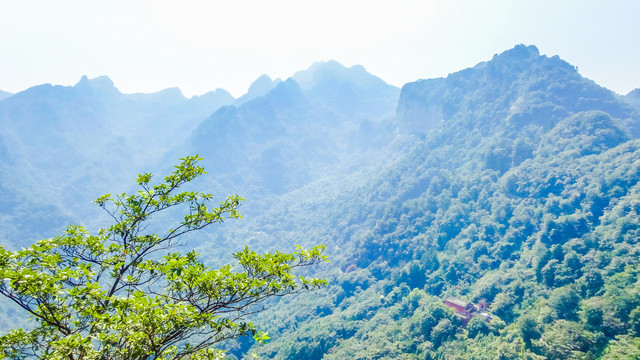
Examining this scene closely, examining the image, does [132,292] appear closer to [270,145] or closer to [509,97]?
[509,97]

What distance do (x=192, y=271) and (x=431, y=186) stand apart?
83.3m

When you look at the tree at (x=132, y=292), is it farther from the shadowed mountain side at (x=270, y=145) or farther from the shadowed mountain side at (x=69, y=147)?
the shadowed mountain side at (x=69, y=147)

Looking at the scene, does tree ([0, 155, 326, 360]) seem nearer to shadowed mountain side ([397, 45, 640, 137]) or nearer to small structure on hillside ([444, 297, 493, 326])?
small structure on hillside ([444, 297, 493, 326])

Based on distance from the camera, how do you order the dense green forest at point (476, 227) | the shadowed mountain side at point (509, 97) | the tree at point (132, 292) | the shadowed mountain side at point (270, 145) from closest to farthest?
the tree at point (132, 292) < the dense green forest at point (476, 227) < the shadowed mountain side at point (509, 97) < the shadowed mountain side at point (270, 145)

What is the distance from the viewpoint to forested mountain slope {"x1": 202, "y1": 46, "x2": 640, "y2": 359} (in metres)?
29.3

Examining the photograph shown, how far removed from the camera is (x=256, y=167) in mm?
155875

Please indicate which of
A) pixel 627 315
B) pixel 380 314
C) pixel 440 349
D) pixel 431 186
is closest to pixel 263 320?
pixel 380 314

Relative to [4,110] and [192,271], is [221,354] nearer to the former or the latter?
[192,271]

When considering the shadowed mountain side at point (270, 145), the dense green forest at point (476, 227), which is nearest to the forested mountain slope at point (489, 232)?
the dense green forest at point (476, 227)

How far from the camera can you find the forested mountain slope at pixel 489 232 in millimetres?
29328

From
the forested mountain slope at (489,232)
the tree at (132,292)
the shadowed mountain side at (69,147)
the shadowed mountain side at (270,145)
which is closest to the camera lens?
the tree at (132,292)

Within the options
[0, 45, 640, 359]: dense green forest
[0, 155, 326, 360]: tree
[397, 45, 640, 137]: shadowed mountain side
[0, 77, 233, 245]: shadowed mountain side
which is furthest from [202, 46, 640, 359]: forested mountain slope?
[0, 77, 233, 245]: shadowed mountain side

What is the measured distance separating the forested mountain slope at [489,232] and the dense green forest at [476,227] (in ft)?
0.82

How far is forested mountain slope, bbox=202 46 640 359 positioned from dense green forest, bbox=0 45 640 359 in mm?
251
